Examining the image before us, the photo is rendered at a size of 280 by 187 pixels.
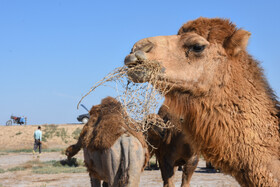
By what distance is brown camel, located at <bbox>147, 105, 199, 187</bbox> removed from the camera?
24.7 feet

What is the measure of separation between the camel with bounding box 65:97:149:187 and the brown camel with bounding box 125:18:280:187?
290 centimetres

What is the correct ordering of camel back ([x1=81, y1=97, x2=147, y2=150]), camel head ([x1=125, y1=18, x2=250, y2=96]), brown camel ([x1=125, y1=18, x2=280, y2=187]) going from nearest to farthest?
brown camel ([x1=125, y1=18, x2=280, y2=187])
camel head ([x1=125, y1=18, x2=250, y2=96])
camel back ([x1=81, y1=97, x2=147, y2=150])

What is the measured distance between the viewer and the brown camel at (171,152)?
7.54 metres

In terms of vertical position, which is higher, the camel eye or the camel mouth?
the camel eye

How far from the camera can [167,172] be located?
301 inches

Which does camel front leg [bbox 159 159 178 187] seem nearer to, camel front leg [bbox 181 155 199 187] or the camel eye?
camel front leg [bbox 181 155 199 187]

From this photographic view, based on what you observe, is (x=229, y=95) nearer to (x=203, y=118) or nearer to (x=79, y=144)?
(x=203, y=118)

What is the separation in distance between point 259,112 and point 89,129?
15.0ft

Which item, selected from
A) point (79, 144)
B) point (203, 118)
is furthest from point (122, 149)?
point (203, 118)

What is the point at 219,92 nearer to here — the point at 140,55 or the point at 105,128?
the point at 140,55

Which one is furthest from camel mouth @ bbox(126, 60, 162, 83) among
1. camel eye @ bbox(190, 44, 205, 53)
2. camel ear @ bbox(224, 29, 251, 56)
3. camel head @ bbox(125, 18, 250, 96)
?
camel ear @ bbox(224, 29, 251, 56)

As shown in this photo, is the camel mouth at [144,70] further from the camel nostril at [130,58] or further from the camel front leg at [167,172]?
the camel front leg at [167,172]

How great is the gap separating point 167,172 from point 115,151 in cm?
192

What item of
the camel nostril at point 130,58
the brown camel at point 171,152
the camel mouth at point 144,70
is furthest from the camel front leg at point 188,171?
the camel nostril at point 130,58
